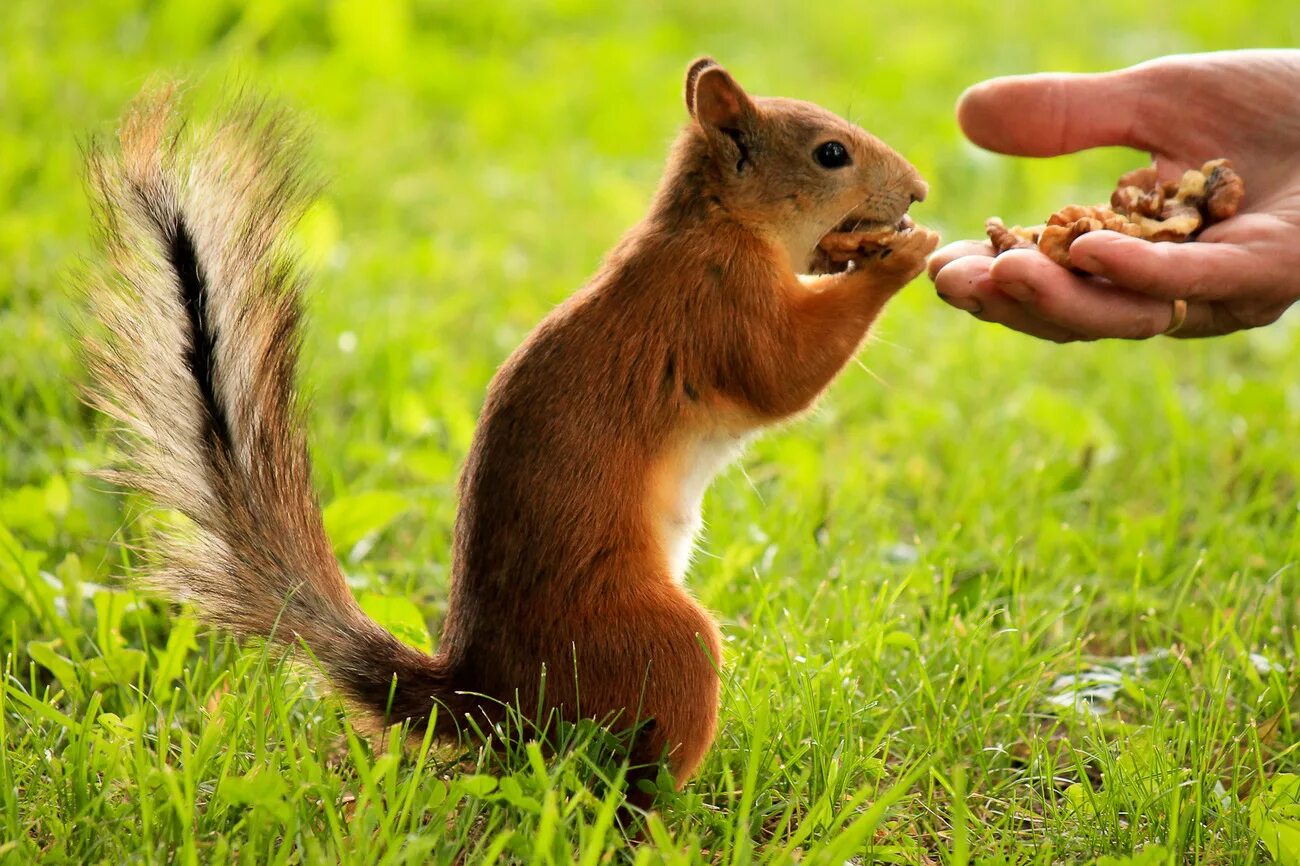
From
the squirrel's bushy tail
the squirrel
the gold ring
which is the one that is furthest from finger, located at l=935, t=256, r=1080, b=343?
the squirrel's bushy tail

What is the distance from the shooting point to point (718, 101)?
74.4 inches

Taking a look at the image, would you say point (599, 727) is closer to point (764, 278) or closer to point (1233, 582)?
A: point (764, 278)

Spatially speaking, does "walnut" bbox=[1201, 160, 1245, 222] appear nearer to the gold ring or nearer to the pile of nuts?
the pile of nuts

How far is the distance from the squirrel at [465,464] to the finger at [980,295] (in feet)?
0.94

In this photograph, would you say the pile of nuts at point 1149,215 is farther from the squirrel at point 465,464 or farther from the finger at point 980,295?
the squirrel at point 465,464

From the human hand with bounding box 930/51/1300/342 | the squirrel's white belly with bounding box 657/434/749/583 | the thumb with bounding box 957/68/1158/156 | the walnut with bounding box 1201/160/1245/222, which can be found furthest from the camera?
the thumb with bounding box 957/68/1158/156

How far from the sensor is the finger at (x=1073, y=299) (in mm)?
1799

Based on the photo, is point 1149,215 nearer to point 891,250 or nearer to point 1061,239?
point 1061,239

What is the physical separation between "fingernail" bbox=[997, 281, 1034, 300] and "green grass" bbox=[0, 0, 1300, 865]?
1.37ft

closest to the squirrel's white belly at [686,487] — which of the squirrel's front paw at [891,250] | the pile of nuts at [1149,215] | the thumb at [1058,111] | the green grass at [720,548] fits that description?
the green grass at [720,548]

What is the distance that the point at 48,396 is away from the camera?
8.24ft

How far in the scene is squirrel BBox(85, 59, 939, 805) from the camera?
1590mm

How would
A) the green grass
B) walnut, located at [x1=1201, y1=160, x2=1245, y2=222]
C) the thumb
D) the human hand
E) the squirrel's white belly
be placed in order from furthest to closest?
the thumb, walnut, located at [x1=1201, y1=160, x2=1245, y2=222], the human hand, the squirrel's white belly, the green grass

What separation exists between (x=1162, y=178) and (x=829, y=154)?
0.70 meters
